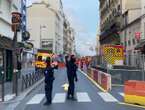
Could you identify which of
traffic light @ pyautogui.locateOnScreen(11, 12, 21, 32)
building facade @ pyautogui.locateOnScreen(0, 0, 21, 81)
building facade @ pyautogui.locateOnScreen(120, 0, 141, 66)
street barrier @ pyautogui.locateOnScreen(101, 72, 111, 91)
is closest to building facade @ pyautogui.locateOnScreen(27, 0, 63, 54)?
building facade @ pyautogui.locateOnScreen(120, 0, 141, 66)

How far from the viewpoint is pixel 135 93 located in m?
21.0

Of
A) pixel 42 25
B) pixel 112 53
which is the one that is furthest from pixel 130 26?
pixel 42 25

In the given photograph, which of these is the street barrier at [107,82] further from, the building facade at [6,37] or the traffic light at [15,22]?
the building facade at [6,37]

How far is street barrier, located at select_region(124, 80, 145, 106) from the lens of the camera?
67.4 feet

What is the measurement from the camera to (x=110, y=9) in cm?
9450

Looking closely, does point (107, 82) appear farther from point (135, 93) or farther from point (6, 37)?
point (6, 37)

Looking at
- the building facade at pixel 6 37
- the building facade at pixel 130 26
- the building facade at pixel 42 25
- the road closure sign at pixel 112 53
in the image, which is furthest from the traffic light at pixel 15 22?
the building facade at pixel 42 25

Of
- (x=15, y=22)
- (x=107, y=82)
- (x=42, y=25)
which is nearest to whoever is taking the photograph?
(x=15, y=22)

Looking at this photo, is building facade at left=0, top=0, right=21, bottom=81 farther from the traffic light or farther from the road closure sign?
the road closure sign

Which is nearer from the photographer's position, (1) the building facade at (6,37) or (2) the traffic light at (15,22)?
(2) the traffic light at (15,22)

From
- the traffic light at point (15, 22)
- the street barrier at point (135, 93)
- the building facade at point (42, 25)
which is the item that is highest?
the building facade at point (42, 25)

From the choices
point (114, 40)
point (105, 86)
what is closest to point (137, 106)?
point (105, 86)

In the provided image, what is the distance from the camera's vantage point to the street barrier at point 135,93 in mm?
20531

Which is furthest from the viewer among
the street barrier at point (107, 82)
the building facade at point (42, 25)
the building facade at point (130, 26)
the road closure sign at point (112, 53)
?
the building facade at point (42, 25)
